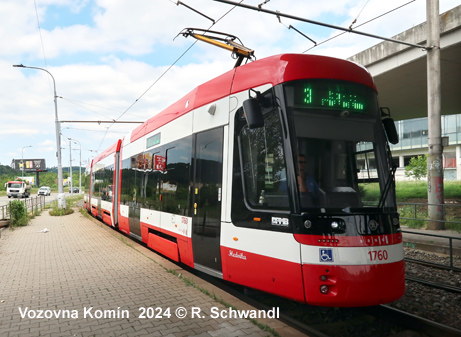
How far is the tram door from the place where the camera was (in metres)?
5.88

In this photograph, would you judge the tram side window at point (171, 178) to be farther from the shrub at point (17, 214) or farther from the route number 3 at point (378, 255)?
the shrub at point (17, 214)

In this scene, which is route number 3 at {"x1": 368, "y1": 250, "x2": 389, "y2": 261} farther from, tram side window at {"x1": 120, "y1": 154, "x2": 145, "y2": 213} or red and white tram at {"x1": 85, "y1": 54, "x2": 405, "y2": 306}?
tram side window at {"x1": 120, "y1": 154, "x2": 145, "y2": 213}

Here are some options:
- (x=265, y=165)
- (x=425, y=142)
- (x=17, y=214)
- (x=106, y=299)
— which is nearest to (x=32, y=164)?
(x=425, y=142)

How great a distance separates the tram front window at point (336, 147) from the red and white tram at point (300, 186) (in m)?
Result: 0.01

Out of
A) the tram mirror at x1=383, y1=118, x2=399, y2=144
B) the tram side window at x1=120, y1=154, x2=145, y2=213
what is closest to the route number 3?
the tram mirror at x1=383, y1=118, x2=399, y2=144

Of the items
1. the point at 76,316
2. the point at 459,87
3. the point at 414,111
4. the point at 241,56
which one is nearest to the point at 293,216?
the point at 76,316

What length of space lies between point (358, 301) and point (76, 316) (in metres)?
3.55

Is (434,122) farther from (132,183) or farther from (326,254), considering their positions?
(326,254)

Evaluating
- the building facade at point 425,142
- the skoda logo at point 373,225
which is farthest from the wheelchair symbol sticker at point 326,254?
the building facade at point 425,142

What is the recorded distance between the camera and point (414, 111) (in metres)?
25.1

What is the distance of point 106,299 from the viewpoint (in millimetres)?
5836

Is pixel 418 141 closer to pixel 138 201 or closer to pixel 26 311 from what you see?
pixel 138 201

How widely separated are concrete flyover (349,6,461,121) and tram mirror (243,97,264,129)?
11.5 meters

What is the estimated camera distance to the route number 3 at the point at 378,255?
4.38 metres
